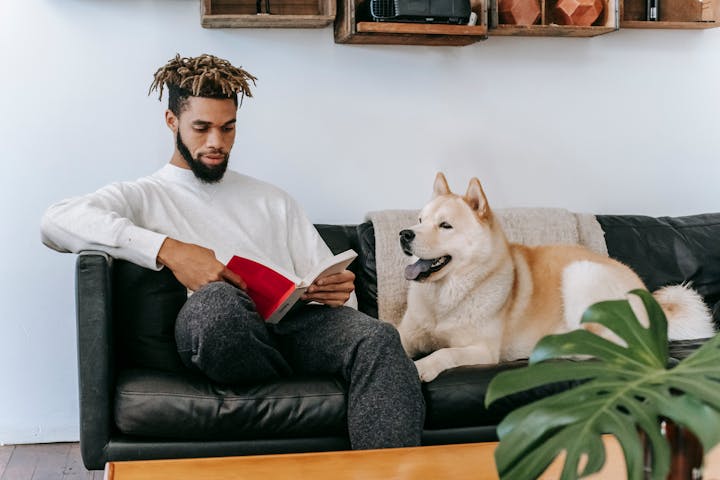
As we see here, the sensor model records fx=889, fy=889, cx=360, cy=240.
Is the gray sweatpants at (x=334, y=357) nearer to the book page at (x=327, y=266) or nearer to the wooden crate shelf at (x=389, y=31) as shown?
the book page at (x=327, y=266)

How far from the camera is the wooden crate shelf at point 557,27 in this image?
9.95ft

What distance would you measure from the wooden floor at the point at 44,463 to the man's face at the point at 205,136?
3.13 ft

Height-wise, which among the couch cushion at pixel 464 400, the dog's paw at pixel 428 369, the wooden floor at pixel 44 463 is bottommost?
the wooden floor at pixel 44 463

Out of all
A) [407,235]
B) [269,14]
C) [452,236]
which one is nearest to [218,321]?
[407,235]

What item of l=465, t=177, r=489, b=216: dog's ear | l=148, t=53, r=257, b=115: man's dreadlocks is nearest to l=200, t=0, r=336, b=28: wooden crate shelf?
l=148, t=53, r=257, b=115: man's dreadlocks

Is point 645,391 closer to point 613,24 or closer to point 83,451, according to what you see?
point 83,451

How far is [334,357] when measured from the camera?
2.15 meters

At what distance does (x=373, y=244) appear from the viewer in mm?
2781

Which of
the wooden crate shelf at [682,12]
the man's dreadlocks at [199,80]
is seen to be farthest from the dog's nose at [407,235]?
the wooden crate shelf at [682,12]

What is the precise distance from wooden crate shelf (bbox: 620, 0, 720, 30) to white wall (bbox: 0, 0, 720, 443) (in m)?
0.06

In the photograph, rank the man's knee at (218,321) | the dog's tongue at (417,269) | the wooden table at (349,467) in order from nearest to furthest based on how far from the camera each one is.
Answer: the wooden table at (349,467), the man's knee at (218,321), the dog's tongue at (417,269)

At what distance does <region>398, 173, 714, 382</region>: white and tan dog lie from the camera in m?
2.49

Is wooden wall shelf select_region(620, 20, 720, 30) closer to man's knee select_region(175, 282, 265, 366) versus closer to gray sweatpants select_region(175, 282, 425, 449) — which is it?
gray sweatpants select_region(175, 282, 425, 449)

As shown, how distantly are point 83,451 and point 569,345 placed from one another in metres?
1.53
